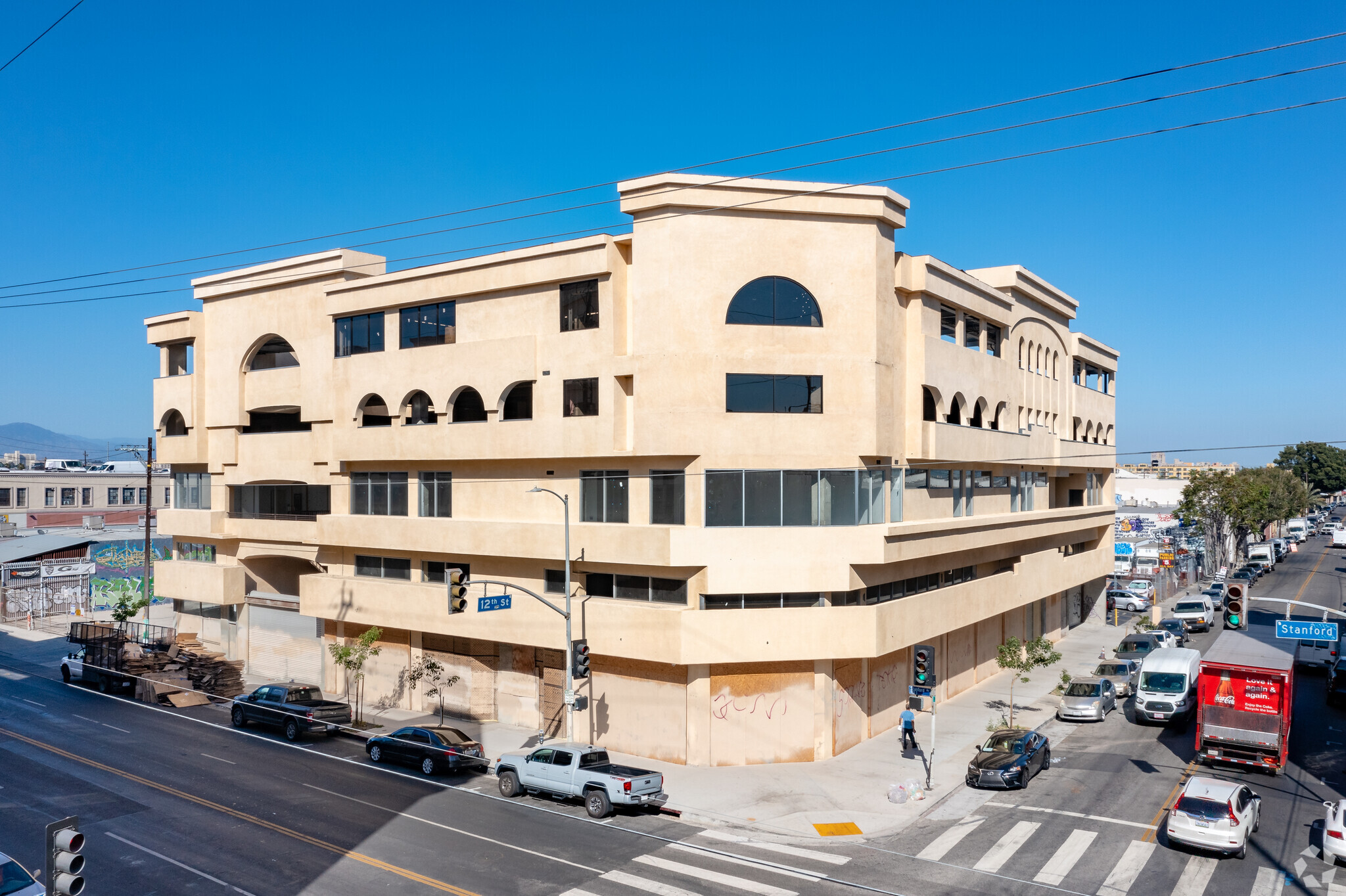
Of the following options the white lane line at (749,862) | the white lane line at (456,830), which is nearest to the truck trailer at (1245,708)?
the white lane line at (749,862)

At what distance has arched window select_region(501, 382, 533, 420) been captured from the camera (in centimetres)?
3591

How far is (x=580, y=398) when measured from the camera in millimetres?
33750

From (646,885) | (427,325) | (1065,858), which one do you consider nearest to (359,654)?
(427,325)

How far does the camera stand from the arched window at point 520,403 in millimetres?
35906

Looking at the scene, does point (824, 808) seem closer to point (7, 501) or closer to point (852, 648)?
point (852, 648)

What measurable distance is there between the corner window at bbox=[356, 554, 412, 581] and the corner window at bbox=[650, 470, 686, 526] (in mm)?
13634

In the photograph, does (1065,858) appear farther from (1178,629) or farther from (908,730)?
(1178,629)

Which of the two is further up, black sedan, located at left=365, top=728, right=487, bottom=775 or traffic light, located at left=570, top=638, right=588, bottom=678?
traffic light, located at left=570, top=638, right=588, bottom=678

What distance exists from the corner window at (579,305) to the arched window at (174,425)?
29740mm

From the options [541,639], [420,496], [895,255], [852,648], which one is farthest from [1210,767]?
[420,496]

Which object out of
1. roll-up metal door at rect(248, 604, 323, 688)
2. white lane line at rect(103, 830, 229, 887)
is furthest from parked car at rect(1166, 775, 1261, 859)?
roll-up metal door at rect(248, 604, 323, 688)

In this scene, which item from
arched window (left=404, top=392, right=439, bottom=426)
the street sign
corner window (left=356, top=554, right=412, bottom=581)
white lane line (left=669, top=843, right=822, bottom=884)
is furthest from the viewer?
corner window (left=356, top=554, right=412, bottom=581)

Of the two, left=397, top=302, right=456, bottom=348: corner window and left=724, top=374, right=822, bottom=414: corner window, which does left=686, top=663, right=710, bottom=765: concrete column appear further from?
left=397, top=302, right=456, bottom=348: corner window

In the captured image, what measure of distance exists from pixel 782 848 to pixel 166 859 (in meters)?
15.4
